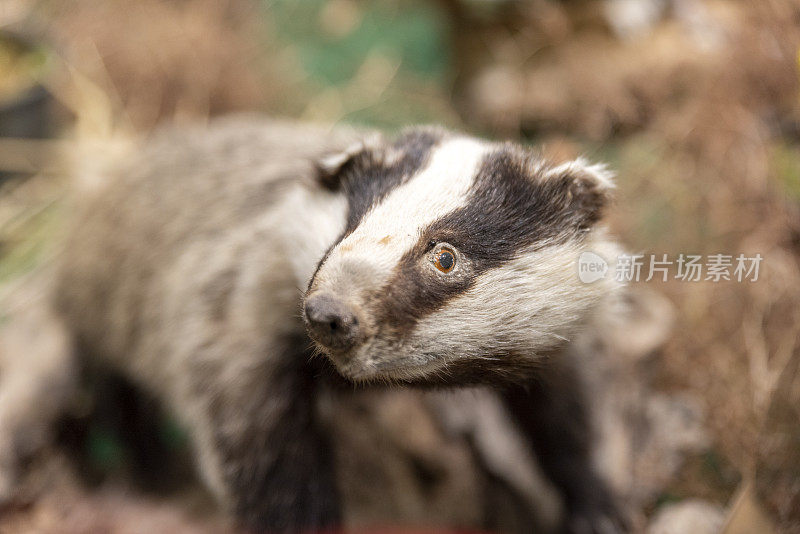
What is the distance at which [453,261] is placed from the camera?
1.62 m

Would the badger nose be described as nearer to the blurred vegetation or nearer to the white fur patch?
the white fur patch

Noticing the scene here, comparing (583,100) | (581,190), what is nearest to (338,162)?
(581,190)

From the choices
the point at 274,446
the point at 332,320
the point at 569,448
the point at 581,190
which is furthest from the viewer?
the point at 569,448

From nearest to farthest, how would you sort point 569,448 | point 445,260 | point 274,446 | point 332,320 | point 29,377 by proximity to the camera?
point 332,320 → point 445,260 → point 274,446 → point 569,448 → point 29,377

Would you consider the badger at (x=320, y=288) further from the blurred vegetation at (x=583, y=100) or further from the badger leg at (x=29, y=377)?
the blurred vegetation at (x=583, y=100)

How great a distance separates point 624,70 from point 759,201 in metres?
1.71

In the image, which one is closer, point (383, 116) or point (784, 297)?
point (784, 297)

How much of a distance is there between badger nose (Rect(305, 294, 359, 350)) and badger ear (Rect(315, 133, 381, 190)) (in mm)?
595

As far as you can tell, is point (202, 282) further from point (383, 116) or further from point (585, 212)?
point (383, 116)

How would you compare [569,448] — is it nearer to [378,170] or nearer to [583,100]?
[378,170]

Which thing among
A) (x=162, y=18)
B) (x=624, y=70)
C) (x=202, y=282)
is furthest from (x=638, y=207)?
(x=162, y=18)

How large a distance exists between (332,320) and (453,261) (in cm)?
34

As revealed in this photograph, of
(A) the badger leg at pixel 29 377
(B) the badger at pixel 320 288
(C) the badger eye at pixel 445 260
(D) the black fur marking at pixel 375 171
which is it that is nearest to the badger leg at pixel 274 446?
(B) the badger at pixel 320 288

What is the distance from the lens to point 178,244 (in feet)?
8.22
